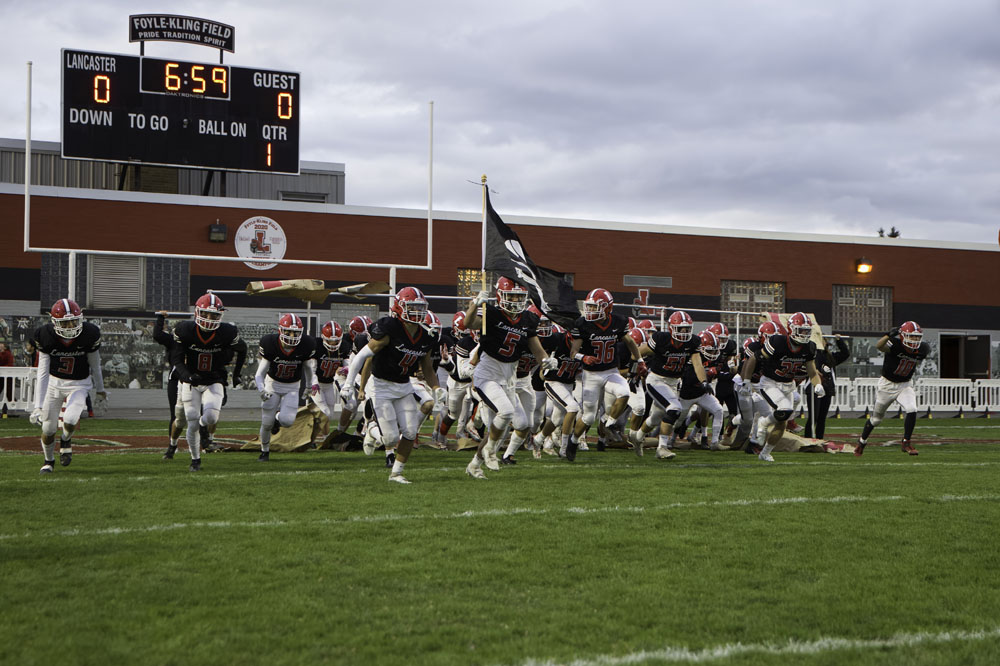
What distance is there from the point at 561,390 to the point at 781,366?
302 cm

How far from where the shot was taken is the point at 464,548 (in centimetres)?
648

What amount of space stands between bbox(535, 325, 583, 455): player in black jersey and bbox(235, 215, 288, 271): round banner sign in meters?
16.3

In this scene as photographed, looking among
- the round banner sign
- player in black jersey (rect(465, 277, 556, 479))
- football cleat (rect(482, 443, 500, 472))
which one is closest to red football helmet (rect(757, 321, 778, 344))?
player in black jersey (rect(465, 277, 556, 479))

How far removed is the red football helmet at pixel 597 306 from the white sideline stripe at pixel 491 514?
474 centimetres

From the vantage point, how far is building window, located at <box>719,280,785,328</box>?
33.1m

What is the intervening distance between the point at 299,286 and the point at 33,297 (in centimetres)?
930

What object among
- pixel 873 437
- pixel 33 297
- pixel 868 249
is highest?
pixel 868 249

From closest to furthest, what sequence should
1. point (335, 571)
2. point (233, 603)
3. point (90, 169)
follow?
point (233, 603) → point (335, 571) → point (90, 169)

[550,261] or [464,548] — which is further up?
[550,261]

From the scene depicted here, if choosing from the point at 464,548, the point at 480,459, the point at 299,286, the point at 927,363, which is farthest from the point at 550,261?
the point at 464,548

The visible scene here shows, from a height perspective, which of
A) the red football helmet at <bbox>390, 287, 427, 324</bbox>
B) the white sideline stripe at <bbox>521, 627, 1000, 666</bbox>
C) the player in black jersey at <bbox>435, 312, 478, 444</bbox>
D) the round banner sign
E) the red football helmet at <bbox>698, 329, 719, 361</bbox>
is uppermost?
the round banner sign

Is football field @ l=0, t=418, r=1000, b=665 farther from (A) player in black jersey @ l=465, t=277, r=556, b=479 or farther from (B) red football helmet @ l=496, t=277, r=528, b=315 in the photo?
(B) red football helmet @ l=496, t=277, r=528, b=315

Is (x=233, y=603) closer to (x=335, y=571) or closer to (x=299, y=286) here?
(x=335, y=571)

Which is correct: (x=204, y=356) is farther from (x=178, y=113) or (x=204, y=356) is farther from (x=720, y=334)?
(x=178, y=113)
